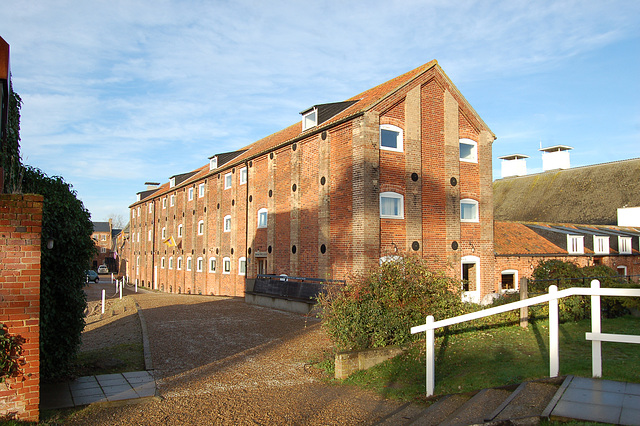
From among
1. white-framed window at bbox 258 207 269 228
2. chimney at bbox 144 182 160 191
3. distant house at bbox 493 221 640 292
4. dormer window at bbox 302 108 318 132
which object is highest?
chimney at bbox 144 182 160 191

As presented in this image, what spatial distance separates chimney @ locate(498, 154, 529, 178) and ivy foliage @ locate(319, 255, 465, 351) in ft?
134

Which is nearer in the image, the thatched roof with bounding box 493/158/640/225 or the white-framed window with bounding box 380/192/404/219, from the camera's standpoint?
the white-framed window with bounding box 380/192/404/219

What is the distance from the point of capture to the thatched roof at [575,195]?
34812 millimetres

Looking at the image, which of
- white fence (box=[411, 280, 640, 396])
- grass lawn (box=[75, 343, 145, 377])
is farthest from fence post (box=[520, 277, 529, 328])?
grass lawn (box=[75, 343, 145, 377])

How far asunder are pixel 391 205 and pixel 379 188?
3.20ft

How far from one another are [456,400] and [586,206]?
35.5 metres

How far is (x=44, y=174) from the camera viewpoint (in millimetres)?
9516

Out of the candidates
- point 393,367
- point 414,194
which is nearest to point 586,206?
point 414,194

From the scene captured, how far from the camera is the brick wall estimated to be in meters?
5.97

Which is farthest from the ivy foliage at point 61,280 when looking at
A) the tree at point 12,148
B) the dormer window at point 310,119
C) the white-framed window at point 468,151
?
the white-framed window at point 468,151

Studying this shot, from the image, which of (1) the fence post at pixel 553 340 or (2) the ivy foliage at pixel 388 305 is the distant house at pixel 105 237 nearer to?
(2) the ivy foliage at pixel 388 305

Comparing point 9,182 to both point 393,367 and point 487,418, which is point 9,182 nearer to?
point 393,367

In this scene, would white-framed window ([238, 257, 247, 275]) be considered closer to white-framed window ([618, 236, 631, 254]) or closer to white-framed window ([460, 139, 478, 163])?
white-framed window ([460, 139, 478, 163])

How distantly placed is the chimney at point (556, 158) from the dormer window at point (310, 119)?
100ft
